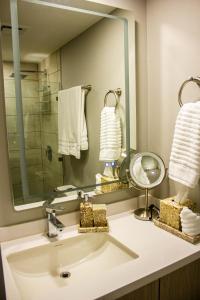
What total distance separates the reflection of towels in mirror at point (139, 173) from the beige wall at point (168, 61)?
0.48 feet

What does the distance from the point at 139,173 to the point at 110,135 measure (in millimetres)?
275

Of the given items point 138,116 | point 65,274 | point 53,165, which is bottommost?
point 65,274

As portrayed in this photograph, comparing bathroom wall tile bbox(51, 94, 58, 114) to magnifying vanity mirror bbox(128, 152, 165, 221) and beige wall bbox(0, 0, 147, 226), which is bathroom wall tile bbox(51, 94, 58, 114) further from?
magnifying vanity mirror bbox(128, 152, 165, 221)

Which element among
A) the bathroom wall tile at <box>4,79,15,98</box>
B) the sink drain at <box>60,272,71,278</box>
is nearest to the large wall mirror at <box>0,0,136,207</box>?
the bathroom wall tile at <box>4,79,15,98</box>

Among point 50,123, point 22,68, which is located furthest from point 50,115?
point 22,68

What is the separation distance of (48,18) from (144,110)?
2.37ft

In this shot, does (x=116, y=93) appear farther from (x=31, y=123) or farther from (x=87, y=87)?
(x=31, y=123)

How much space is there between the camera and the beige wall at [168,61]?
1.21m

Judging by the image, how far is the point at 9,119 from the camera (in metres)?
1.13

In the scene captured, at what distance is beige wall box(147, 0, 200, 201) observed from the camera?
47.6 inches

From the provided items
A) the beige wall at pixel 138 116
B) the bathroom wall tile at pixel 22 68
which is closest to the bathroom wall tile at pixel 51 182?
the beige wall at pixel 138 116

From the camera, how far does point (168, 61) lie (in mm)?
1346

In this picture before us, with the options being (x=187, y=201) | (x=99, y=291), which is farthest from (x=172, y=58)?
(x=99, y=291)

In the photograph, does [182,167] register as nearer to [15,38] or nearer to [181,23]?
[181,23]
